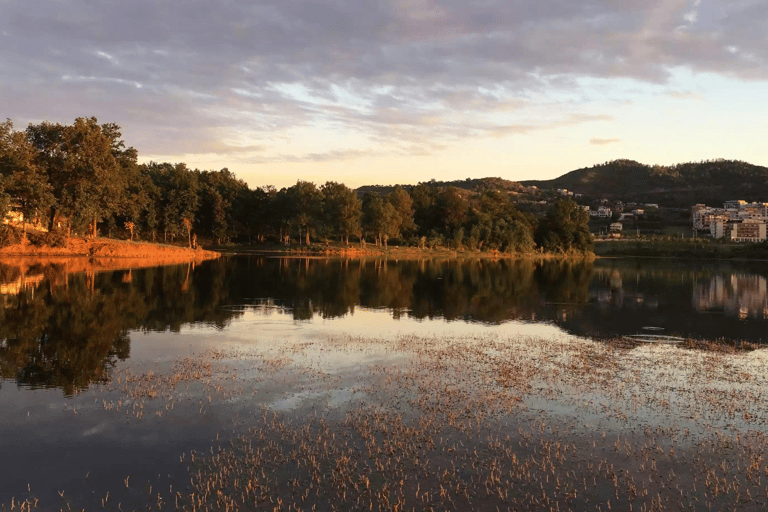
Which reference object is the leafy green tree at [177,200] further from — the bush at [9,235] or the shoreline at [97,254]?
the bush at [9,235]

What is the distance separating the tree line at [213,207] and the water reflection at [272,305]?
21684 millimetres

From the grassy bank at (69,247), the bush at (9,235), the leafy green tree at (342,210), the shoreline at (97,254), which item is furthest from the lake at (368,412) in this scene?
the leafy green tree at (342,210)

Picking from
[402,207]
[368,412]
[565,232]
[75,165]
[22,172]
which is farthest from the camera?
[565,232]

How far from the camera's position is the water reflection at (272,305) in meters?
28.5

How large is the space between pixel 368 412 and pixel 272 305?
97.7 feet

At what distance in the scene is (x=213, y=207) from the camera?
155 m

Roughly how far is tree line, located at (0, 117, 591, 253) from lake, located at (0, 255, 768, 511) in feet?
189

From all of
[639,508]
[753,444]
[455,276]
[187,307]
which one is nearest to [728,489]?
[639,508]

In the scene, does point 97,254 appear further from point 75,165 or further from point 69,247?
point 75,165

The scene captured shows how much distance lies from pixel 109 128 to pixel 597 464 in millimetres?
106924

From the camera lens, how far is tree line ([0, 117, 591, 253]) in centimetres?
9381

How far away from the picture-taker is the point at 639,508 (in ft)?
44.4

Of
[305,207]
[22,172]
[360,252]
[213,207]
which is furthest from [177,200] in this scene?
[22,172]

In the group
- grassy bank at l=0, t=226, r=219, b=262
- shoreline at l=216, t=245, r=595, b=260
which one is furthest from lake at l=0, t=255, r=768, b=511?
shoreline at l=216, t=245, r=595, b=260
